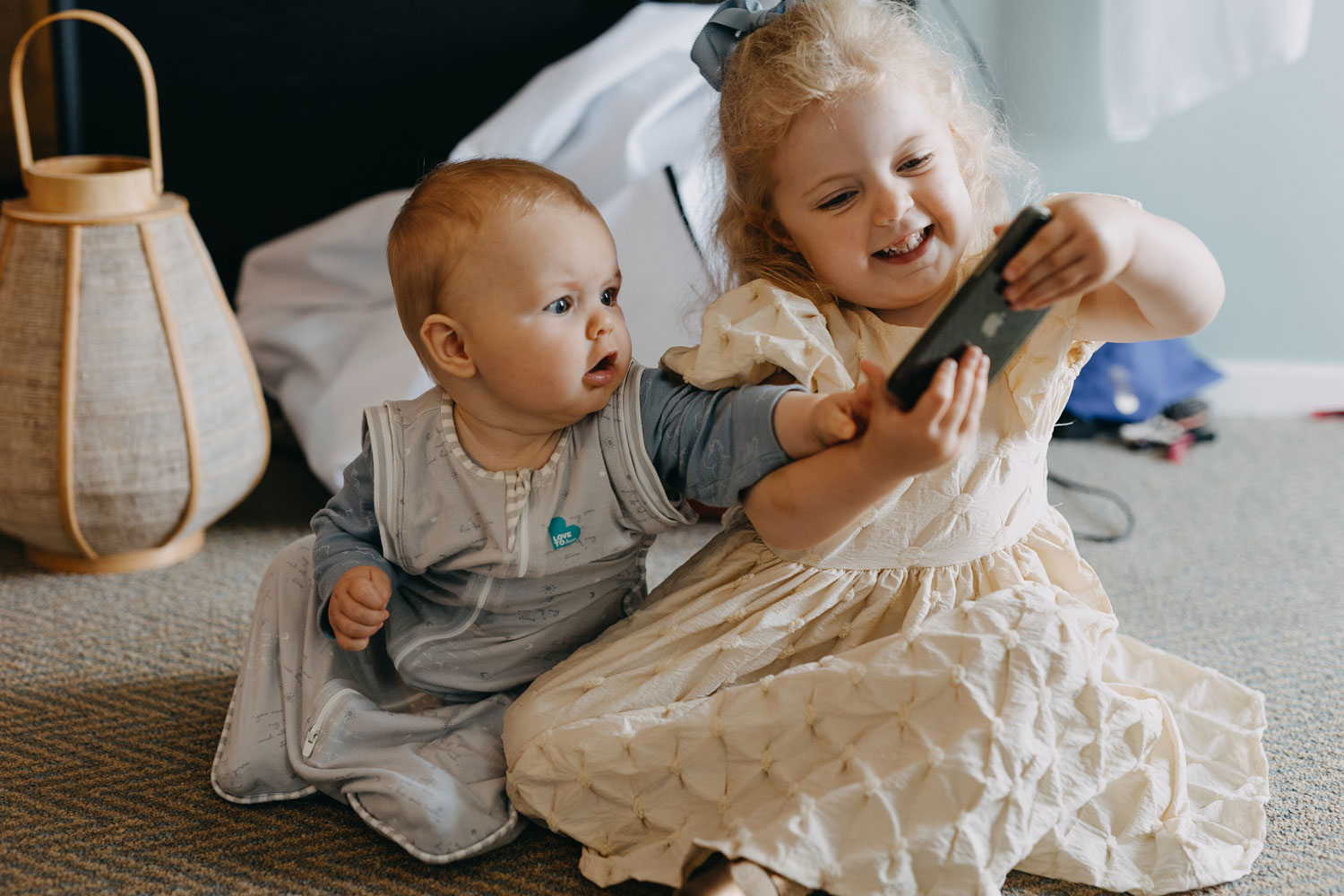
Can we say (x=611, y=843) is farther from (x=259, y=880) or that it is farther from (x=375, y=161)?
(x=375, y=161)

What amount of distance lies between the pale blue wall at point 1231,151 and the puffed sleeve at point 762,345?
1014 millimetres

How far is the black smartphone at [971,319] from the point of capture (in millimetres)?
676

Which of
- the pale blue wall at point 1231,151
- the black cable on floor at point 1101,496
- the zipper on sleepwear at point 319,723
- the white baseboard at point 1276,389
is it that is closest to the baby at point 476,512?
the zipper on sleepwear at point 319,723

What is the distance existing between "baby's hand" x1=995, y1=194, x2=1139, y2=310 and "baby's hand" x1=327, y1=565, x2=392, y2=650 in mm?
471

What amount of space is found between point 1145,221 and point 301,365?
1079mm

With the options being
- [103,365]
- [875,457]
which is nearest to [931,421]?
[875,457]

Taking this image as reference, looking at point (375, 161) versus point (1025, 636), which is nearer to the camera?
point (1025, 636)

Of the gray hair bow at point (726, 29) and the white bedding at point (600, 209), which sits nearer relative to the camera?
the gray hair bow at point (726, 29)

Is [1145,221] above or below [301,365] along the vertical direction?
above

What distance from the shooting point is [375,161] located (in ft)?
5.60

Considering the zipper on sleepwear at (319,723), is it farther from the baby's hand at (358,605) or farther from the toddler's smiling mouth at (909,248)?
the toddler's smiling mouth at (909,248)

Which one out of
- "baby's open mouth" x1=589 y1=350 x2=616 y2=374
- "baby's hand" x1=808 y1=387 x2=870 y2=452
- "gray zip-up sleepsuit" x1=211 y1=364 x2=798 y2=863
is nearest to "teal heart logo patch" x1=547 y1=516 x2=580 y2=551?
"gray zip-up sleepsuit" x1=211 y1=364 x2=798 y2=863

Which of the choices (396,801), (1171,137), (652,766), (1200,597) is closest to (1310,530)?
(1200,597)

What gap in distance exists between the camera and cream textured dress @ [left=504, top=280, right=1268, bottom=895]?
0.72 meters
